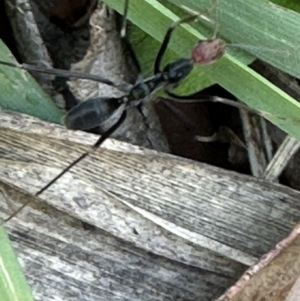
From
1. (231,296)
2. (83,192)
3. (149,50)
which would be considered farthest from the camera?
(149,50)

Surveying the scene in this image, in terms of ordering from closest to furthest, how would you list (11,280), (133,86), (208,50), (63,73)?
(11,280) < (208,50) < (63,73) < (133,86)

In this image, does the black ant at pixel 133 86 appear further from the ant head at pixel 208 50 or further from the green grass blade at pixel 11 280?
Answer: the green grass blade at pixel 11 280

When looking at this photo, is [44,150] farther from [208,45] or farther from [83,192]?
[208,45]

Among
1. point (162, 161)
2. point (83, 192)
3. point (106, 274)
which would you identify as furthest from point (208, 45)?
point (106, 274)

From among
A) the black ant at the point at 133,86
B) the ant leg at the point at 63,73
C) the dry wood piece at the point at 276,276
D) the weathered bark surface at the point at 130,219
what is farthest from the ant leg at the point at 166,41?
the dry wood piece at the point at 276,276

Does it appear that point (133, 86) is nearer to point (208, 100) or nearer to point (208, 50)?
point (208, 100)

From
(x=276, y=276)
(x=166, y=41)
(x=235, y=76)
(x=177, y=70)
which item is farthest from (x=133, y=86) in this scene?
(x=276, y=276)
